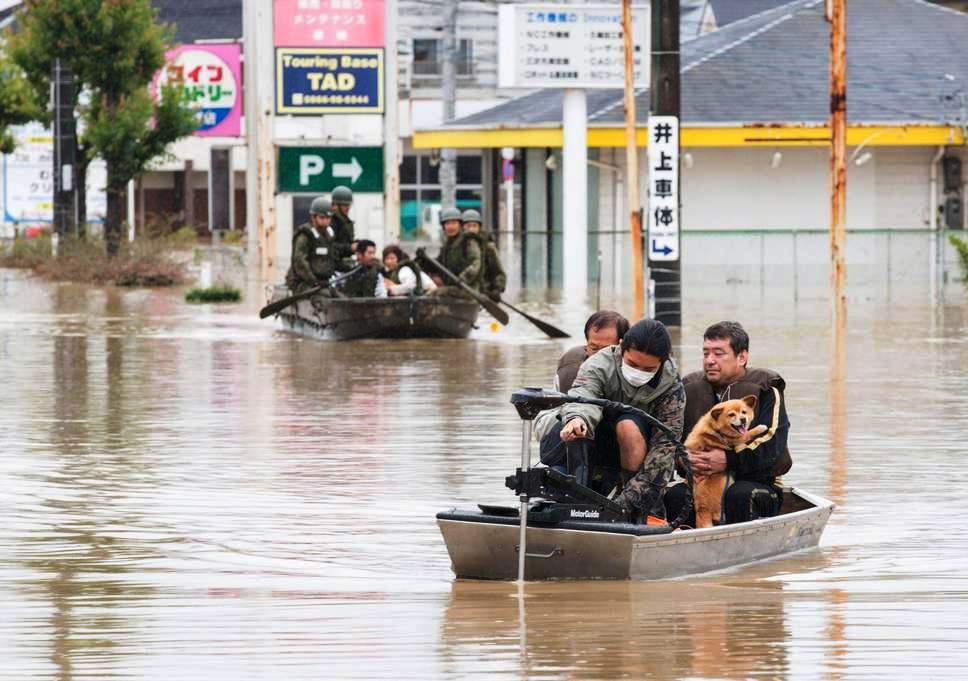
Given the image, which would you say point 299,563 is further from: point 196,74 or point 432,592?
point 196,74

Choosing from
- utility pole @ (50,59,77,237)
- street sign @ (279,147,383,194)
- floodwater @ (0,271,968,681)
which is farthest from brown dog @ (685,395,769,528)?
utility pole @ (50,59,77,237)

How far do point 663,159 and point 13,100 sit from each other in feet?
72.0

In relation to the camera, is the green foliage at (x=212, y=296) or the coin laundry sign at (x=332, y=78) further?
the coin laundry sign at (x=332, y=78)

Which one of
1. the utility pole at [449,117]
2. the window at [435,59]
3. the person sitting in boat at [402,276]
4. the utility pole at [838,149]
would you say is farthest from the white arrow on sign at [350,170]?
the window at [435,59]

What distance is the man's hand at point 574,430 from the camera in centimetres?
1002

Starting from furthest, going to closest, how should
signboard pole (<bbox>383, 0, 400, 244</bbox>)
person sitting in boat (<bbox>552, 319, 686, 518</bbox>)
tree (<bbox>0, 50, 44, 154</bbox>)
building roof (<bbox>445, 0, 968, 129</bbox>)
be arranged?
tree (<bbox>0, 50, 44, 154</bbox>)
signboard pole (<bbox>383, 0, 400, 244</bbox>)
building roof (<bbox>445, 0, 968, 129</bbox>)
person sitting in boat (<bbox>552, 319, 686, 518</bbox>)

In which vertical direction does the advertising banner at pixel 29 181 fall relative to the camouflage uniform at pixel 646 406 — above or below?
above

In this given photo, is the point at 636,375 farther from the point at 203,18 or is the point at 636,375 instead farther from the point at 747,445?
the point at 203,18

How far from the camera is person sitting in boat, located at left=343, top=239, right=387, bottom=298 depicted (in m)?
27.9

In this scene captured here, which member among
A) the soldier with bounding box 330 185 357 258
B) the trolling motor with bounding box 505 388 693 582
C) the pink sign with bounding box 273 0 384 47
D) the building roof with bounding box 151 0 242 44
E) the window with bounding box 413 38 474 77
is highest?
the building roof with bounding box 151 0 242 44

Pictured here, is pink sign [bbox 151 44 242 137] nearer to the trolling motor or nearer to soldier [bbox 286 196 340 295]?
soldier [bbox 286 196 340 295]

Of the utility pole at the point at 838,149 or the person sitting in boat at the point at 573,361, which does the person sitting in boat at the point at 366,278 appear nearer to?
the utility pole at the point at 838,149

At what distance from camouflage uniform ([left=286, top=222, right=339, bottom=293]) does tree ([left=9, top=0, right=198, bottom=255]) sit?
1621cm

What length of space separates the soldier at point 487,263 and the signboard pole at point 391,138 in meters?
14.4
